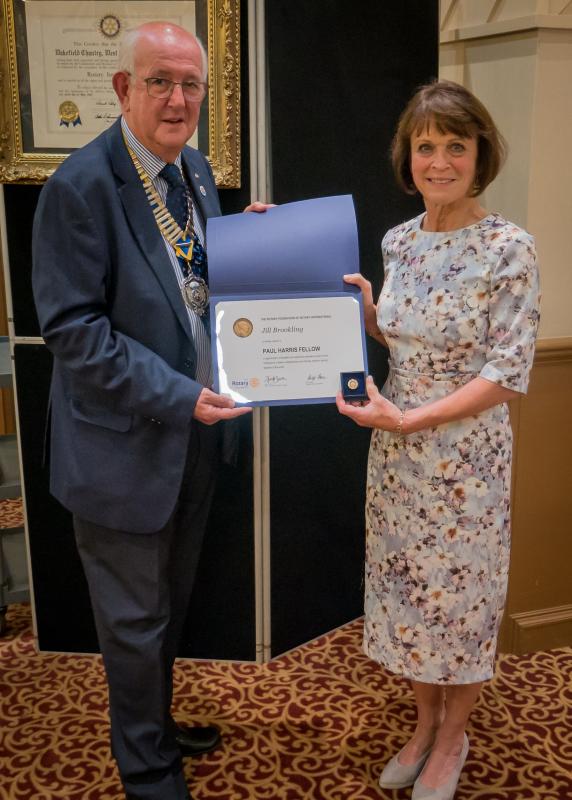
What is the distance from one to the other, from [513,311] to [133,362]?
82 cm

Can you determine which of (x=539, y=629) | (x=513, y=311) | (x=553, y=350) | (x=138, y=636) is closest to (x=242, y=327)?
(x=513, y=311)

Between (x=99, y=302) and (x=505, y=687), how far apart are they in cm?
180

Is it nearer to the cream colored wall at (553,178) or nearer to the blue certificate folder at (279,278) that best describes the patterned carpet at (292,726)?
the blue certificate folder at (279,278)

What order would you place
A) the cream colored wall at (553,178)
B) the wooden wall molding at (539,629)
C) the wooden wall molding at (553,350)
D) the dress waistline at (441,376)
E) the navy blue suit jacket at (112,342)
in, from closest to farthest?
the navy blue suit jacket at (112,342) < the dress waistline at (441,376) < the cream colored wall at (553,178) < the wooden wall molding at (553,350) < the wooden wall molding at (539,629)

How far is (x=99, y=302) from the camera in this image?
160 centimetres

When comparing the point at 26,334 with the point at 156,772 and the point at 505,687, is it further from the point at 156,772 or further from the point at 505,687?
the point at 505,687

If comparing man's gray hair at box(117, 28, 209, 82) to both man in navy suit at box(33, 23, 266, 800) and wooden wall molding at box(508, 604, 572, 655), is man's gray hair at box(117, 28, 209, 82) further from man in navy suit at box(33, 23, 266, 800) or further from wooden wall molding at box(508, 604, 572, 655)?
wooden wall molding at box(508, 604, 572, 655)

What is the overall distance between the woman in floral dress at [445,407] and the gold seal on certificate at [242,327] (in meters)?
0.27

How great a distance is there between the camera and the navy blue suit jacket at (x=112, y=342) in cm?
156

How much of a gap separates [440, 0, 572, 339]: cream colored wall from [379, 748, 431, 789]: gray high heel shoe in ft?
4.43

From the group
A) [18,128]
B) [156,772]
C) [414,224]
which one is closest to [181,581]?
[156,772]

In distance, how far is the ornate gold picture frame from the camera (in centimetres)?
207

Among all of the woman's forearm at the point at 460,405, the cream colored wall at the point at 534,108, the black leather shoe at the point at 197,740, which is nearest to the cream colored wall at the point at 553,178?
the cream colored wall at the point at 534,108

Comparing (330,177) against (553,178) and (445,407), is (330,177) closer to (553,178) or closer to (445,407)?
(553,178)
